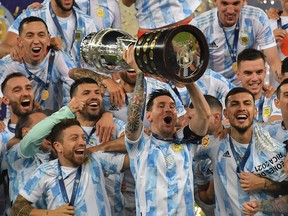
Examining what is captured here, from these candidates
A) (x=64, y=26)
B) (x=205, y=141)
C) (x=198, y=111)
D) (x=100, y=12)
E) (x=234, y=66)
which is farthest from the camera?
(x=100, y=12)

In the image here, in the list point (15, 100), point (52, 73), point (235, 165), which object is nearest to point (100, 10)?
Answer: point (52, 73)

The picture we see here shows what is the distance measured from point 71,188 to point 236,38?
2.11 metres

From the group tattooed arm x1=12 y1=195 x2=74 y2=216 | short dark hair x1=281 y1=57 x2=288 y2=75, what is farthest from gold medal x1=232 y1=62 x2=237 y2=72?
tattooed arm x1=12 y1=195 x2=74 y2=216

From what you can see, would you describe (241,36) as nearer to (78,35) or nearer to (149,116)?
(78,35)

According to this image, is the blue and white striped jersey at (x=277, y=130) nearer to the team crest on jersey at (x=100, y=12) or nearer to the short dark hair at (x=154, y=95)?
the short dark hair at (x=154, y=95)

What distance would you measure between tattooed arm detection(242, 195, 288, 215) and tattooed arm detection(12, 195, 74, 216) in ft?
3.65

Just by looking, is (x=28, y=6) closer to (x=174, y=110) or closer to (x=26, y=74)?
(x=26, y=74)

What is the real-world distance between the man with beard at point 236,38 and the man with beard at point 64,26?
3.08 ft

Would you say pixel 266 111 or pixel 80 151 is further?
pixel 266 111

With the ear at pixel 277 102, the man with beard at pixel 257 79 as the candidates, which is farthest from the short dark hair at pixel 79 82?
the ear at pixel 277 102

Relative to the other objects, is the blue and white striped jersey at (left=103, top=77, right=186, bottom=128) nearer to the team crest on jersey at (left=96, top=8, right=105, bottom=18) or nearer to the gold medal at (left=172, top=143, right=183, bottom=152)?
the gold medal at (left=172, top=143, right=183, bottom=152)

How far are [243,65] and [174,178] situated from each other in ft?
4.31

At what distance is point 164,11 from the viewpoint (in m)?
6.21

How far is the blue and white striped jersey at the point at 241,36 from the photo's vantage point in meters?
6.84
